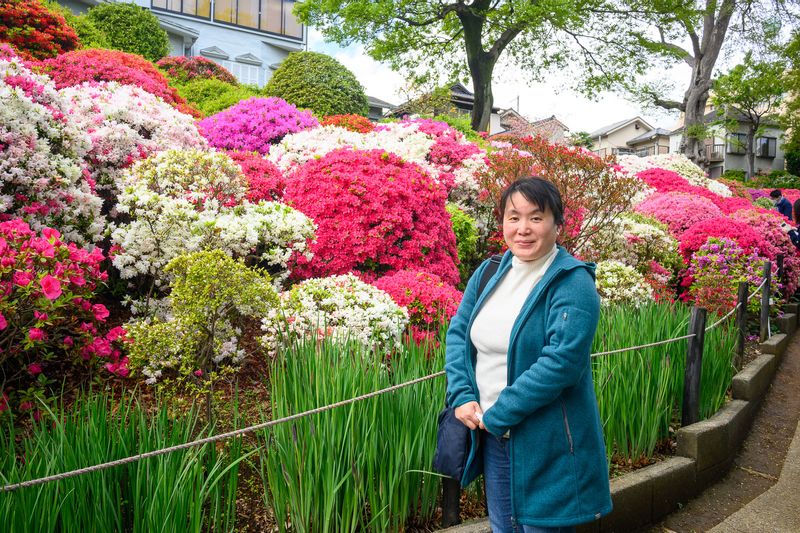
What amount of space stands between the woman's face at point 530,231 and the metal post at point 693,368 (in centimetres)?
260

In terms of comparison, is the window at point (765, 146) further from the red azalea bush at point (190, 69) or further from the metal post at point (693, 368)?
the metal post at point (693, 368)

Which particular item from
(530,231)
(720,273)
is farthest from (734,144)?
(530,231)

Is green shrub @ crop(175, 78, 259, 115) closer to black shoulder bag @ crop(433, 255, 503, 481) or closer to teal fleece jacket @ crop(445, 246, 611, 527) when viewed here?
black shoulder bag @ crop(433, 255, 503, 481)

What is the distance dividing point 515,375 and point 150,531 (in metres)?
1.38

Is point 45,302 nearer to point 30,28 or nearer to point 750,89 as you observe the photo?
point 30,28

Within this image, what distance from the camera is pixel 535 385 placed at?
1.85 meters

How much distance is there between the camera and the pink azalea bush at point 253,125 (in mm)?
10227

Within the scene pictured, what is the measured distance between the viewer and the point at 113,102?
667cm

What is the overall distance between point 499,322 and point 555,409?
1.14 feet

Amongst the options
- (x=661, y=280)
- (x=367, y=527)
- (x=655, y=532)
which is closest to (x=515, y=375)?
(x=367, y=527)

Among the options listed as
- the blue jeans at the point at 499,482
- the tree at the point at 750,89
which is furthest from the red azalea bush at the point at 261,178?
the tree at the point at 750,89

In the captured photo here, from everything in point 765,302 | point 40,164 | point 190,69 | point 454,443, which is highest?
point 190,69

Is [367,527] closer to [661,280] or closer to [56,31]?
[661,280]

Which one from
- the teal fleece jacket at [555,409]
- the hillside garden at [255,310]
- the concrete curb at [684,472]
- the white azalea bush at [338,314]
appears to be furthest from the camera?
the white azalea bush at [338,314]
